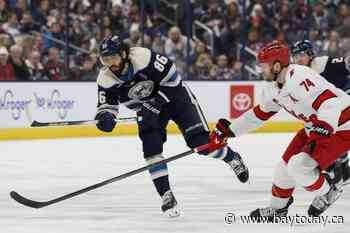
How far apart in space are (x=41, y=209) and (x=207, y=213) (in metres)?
1.03

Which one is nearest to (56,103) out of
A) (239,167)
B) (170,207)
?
(239,167)

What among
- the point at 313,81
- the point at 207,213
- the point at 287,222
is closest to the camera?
the point at 313,81

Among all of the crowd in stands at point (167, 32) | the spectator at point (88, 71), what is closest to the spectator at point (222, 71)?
the crowd in stands at point (167, 32)

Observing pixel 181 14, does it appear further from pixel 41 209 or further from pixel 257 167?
pixel 41 209

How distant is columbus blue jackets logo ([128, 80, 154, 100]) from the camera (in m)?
5.74

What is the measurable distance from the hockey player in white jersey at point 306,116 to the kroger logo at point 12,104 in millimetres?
6222

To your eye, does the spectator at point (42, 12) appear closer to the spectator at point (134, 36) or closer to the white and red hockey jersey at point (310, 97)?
the spectator at point (134, 36)

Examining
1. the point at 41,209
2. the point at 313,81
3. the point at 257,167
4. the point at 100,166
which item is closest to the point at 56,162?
the point at 100,166

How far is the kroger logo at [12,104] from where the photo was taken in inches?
430

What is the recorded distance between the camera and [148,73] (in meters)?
5.72

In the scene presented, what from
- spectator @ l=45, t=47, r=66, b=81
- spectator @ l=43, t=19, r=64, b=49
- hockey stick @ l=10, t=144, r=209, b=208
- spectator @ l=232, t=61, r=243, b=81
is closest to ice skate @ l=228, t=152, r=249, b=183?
hockey stick @ l=10, t=144, r=209, b=208

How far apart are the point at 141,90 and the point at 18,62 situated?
219 inches

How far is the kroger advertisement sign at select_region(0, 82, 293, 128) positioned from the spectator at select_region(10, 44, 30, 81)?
112mm

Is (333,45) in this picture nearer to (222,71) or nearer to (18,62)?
(222,71)
